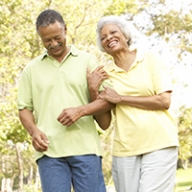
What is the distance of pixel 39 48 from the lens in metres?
13.5

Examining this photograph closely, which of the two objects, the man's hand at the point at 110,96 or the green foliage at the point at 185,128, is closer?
the man's hand at the point at 110,96

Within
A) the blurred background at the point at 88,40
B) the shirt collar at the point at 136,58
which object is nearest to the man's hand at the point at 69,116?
the shirt collar at the point at 136,58

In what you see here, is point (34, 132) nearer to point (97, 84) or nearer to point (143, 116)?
point (97, 84)

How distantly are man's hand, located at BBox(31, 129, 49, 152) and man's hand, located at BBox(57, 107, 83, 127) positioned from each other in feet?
0.53

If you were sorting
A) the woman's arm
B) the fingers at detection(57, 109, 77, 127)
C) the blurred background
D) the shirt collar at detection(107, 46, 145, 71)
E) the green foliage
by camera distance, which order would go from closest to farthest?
the fingers at detection(57, 109, 77, 127), the woman's arm, the shirt collar at detection(107, 46, 145, 71), the blurred background, the green foliage

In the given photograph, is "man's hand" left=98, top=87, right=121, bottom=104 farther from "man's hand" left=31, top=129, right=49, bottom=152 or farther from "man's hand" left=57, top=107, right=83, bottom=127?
"man's hand" left=31, top=129, right=49, bottom=152

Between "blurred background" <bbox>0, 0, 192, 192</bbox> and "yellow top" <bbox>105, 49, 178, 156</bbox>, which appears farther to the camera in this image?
"blurred background" <bbox>0, 0, 192, 192</bbox>

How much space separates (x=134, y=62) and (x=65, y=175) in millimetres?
936

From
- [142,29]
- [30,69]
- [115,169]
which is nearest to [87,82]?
[30,69]

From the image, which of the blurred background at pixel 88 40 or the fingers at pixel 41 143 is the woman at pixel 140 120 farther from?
the blurred background at pixel 88 40

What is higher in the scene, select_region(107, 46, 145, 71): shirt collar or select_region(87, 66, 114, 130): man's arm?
select_region(107, 46, 145, 71): shirt collar

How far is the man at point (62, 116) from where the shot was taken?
10.8ft

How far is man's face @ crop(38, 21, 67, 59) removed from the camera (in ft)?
10.8

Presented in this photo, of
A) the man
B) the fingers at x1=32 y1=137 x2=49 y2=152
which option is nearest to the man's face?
the man
